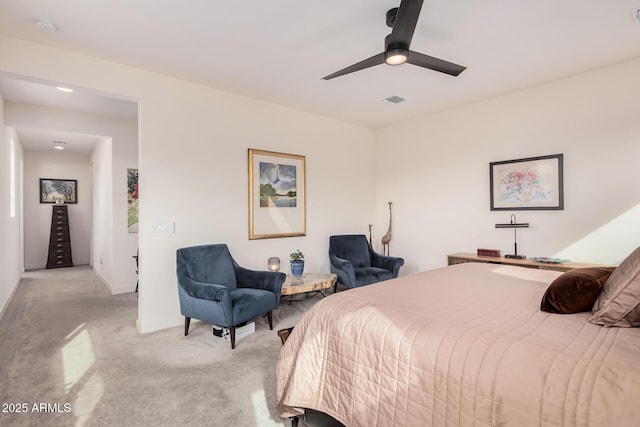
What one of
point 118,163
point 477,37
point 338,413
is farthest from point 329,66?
point 118,163

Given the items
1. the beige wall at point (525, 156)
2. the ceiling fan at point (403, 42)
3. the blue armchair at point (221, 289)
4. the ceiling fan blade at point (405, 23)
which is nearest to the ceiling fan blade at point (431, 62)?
the ceiling fan at point (403, 42)

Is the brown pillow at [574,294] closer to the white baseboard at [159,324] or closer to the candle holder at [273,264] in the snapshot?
the candle holder at [273,264]

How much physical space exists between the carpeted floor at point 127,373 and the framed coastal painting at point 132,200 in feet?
5.34

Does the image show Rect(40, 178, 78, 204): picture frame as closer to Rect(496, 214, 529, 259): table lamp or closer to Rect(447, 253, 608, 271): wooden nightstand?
Rect(447, 253, 608, 271): wooden nightstand

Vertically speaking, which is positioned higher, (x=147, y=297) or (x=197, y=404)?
(x=147, y=297)

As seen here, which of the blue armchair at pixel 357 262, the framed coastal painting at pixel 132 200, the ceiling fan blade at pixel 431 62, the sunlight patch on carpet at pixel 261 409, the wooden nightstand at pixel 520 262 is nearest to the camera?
the sunlight patch on carpet at pixel 261 409

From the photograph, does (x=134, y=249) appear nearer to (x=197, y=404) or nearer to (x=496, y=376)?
(x=197, y=404)

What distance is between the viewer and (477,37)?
8.99 feet

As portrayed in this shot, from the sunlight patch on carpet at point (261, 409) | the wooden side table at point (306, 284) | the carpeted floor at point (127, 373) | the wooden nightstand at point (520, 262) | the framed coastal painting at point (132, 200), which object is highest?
the framed coastal painting at point (132, 200)

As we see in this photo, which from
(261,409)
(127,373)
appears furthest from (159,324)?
(261,409)

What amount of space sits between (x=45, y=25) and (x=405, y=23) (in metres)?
2.74

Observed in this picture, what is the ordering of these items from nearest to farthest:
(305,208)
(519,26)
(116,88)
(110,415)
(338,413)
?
(338,413) → (110,415) → (519,26) → (116,88) → (305,208)

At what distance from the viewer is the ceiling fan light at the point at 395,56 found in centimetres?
216

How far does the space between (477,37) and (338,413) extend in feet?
9.85
